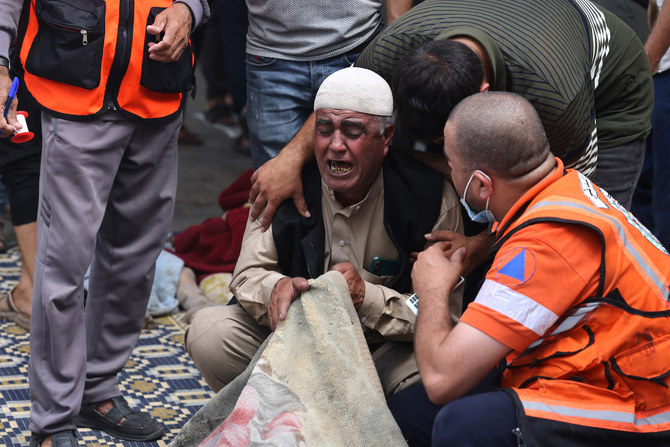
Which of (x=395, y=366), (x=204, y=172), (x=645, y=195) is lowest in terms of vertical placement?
(x=204, y=172)

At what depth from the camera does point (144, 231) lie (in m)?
3.19

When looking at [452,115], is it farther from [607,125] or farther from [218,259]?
[218,259]

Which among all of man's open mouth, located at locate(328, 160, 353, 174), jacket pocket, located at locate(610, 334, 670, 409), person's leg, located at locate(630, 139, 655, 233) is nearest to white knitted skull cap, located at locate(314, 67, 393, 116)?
man's open mouth, located at locate(328, 160, 353, 174)

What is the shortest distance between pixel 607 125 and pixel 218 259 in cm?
224

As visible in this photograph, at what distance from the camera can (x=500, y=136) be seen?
2.31m

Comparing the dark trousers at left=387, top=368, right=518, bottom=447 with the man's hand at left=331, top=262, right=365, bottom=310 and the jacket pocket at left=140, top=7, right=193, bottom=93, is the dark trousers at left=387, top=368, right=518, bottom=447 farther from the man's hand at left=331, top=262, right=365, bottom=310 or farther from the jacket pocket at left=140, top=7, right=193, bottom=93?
the jacket pocket at left=140, top=7, right=193, bottom=93

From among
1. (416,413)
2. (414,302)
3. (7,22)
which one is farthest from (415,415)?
(7,22)

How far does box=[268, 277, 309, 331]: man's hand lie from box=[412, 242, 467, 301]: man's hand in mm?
336

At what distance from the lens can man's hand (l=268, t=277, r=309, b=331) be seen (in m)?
2.65

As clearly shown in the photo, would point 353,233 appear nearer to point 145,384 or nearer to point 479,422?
point 479,422

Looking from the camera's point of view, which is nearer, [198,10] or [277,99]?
[198,10]

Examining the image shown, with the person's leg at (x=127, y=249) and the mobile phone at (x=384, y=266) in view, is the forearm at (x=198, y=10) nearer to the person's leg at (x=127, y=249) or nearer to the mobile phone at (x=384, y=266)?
the person's leg at (x=127, y=249)

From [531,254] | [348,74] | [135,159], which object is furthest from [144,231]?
[531,254]

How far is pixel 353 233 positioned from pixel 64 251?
905 mm
